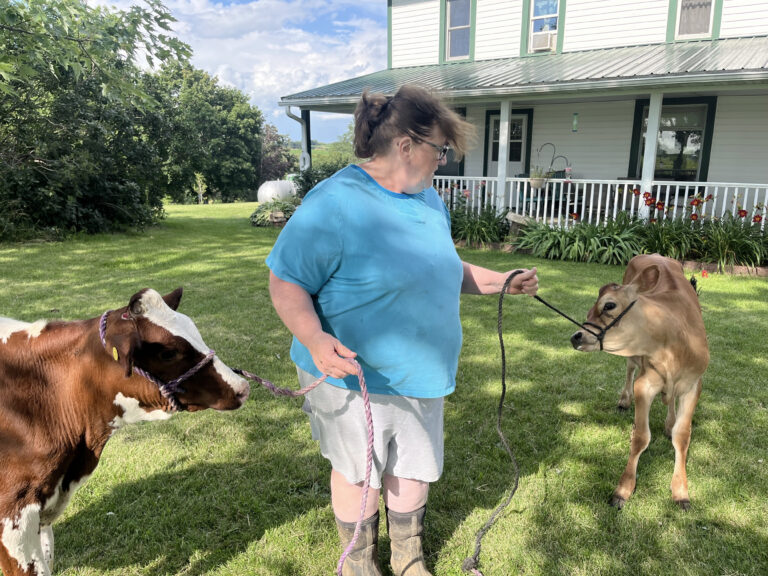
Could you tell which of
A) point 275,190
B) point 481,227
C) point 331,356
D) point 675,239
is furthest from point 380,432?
point 275,190

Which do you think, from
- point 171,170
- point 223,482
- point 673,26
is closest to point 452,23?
point 673,26

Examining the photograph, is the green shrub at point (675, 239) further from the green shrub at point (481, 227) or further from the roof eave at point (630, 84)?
the green shrub at point (481, 227)

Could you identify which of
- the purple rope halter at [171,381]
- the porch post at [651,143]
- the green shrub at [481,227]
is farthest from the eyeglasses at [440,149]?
the porch post at [651,143]

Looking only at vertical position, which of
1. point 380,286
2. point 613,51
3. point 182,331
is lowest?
point 182,331

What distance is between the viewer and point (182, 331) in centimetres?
176

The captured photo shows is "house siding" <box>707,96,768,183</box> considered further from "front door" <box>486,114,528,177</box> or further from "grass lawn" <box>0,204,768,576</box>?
"grass lawn" <box>0,204,768,576</box>

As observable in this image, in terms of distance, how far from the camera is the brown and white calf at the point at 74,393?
1.65 metres

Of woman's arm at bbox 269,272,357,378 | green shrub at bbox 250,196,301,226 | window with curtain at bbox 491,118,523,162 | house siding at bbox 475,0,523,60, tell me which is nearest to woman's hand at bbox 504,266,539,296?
woman's arm at bbox 269,272,357,378

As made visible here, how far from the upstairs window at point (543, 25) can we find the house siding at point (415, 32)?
2.63 m

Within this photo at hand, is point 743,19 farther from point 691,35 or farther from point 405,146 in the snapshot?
point 405,146

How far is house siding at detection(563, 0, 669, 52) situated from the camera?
1202 cm

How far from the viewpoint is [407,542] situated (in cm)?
226

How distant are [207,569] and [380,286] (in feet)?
5.29

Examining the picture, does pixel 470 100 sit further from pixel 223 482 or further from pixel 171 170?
pixel 223 482
